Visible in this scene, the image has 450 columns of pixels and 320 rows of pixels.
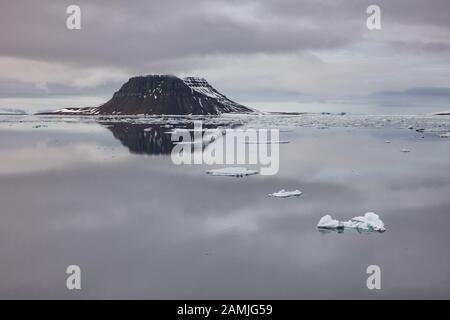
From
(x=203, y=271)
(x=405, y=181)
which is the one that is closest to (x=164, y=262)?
(x=203, y=271)

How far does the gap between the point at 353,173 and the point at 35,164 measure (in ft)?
42.7

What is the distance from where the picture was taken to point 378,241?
9047 millimetres

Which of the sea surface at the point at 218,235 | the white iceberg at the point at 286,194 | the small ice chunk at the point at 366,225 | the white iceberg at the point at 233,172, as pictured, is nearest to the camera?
the sea surface at the point at 218,235

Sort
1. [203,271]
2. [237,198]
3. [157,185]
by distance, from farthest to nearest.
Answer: [157,185] → [237,198] → [203,271]

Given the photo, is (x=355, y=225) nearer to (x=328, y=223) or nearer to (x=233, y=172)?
(x=328, y=223)

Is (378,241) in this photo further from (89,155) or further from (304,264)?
(89,155)

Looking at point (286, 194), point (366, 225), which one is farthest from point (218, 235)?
point (286, 194)

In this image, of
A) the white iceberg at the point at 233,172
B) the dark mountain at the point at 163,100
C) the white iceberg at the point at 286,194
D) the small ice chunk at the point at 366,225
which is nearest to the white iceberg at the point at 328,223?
the small ice chunk at the point at 366,225

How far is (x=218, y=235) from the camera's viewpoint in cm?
955

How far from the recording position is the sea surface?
7289mm

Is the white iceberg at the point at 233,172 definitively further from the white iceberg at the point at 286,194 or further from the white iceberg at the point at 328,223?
the white iceberg at the point at 328,223

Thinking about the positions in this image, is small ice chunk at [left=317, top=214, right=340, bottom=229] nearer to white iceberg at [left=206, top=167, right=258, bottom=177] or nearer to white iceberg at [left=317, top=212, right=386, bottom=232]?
white iceberg at [left=317, top=212, right=386, bottom=232]

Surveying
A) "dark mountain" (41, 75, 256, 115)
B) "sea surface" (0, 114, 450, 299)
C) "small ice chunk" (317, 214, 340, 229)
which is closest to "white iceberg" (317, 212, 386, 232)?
"small ice chunk" (317, 214, 340, 229)

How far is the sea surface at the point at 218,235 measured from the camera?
23.9 ft
